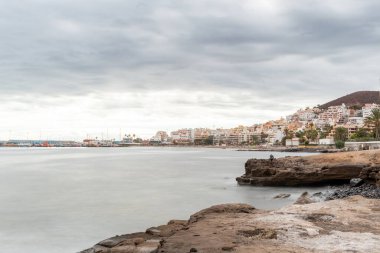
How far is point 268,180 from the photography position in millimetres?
35938

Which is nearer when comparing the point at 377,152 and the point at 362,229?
the point at 362,229

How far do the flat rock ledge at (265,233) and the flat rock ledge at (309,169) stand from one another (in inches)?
766

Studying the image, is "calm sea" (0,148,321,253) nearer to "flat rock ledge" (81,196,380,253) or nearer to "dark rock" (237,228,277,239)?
"flat rock ledge" (81,196,380,253)

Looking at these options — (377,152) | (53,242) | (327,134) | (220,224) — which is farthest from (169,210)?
(327,134)

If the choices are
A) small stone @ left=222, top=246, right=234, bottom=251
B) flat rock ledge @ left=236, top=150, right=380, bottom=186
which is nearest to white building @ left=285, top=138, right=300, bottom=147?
flat rock ledge @ left=236, top=150, right=380, bottom=186

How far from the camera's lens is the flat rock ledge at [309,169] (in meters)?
34.2

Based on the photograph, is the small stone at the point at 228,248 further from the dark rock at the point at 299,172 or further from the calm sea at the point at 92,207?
the dark rock at the point at 299,172

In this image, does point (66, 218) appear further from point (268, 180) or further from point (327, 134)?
point (327, 134)

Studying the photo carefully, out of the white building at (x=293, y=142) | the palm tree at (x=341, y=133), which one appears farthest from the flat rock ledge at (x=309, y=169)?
the white building at (x=293, y=142)

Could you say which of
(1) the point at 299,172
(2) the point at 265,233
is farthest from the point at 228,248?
(1) the point at 299,172

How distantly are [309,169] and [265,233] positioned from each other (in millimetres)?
26156

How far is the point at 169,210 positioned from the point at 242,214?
11.5 meters

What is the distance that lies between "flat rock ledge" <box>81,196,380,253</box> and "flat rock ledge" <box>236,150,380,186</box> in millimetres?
19458

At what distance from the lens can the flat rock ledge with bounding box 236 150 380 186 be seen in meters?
34.2
